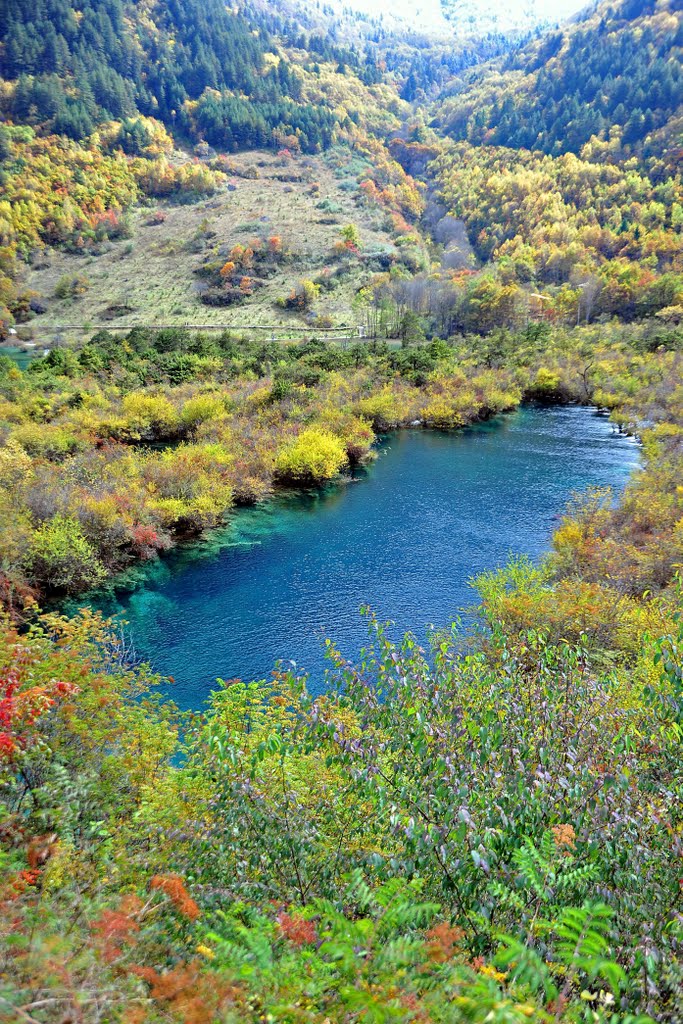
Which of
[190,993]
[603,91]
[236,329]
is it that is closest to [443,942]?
[190,993]

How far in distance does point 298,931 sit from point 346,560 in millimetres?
23283

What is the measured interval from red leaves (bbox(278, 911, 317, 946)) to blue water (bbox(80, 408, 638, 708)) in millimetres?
13347

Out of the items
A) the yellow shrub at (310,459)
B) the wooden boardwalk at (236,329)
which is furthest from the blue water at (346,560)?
the wooden boardwalk at (236,329)

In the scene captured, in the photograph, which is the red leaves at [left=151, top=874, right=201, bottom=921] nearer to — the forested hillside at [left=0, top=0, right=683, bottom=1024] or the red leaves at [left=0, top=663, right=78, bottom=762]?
the forested hillside at [left=0, top=0, right=683, bottom=1024]

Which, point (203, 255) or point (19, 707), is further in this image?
point (203, 255)

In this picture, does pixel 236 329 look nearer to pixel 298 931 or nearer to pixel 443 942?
pixel 298 931

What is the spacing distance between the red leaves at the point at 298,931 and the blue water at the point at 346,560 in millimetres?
13347

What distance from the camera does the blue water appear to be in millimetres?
22078

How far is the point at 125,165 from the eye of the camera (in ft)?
503

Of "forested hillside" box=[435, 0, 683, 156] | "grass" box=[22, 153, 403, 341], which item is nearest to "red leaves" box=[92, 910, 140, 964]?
"grass" box=[22, 153, 403, 341]

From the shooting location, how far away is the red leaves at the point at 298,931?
5801 millimetres

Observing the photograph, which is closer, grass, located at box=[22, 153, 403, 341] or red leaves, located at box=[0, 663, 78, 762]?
red leaves, located at box=[0, 663, 78, 762]

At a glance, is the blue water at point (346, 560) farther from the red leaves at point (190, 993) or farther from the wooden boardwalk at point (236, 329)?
the wooden boardwalk at point (236, 329)

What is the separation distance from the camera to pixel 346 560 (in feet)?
95.4
